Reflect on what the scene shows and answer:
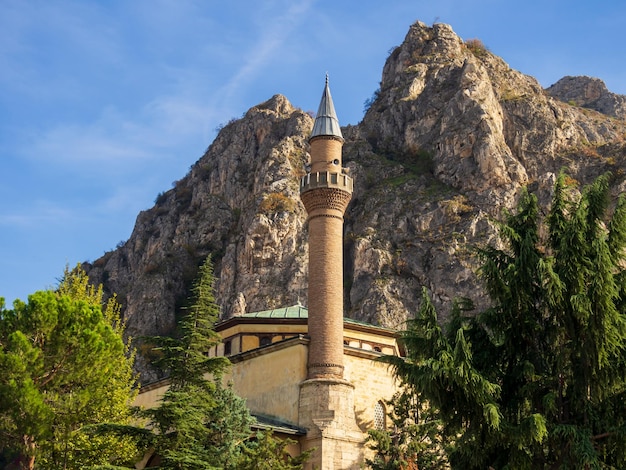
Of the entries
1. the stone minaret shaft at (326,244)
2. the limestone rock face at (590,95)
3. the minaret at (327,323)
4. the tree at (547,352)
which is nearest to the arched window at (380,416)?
the minaret at (327,323)

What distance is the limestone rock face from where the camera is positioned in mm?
129250

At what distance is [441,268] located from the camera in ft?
244

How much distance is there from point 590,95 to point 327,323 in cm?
11684

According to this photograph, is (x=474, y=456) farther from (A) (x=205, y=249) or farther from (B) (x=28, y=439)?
(A) (x=205, y=249)

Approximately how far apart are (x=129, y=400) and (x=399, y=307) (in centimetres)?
4650

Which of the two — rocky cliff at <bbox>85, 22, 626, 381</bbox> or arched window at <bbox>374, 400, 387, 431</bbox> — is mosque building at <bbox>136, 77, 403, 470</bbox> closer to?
arched window at <bbox>374, 400, 387, 431</bbox>

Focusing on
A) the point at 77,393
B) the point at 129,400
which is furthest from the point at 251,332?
the point at 77,393

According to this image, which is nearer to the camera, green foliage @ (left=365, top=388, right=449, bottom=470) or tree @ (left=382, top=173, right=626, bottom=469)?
tree @ (left=382, top=173, right=626, bottom=469)

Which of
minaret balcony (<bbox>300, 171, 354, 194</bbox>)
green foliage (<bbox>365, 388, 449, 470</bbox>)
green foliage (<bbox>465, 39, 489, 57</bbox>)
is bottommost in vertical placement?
green foliage (<bbox>365, 388, 449, 470</bbox>)

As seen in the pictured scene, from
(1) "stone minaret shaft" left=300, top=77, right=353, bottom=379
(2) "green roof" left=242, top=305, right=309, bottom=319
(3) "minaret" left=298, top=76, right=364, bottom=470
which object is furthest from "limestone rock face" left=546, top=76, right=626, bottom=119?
(3) "minaret" left=298, top=76, right=364, bottom=470

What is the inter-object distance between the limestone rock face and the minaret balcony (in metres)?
105

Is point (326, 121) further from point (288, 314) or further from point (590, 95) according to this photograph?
point (590, 95)

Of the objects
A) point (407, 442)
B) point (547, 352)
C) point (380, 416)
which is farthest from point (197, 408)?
point (547, 352)

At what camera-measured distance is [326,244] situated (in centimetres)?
3225
